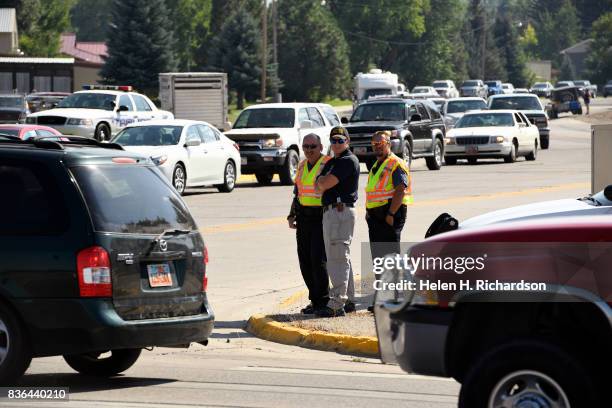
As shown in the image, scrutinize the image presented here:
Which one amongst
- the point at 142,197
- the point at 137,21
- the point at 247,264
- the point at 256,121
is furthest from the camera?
the point at 137,21

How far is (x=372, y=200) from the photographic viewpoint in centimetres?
1239

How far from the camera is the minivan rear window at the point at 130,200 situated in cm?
869

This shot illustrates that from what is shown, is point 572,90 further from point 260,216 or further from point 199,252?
point 199,252

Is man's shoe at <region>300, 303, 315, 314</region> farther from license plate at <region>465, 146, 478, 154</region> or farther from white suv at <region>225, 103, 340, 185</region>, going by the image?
license plate at <region>465, 146, 478, 154</region>

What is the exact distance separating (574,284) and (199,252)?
3.71 meters

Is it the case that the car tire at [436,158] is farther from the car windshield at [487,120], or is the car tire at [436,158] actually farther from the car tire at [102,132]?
the car tire at [102,132]

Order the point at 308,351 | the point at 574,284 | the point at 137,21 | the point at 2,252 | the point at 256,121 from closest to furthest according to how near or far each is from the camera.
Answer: the point at 574,284, the point at 2,252, the point at 308,351, the point at 256,121, the point at 137,21

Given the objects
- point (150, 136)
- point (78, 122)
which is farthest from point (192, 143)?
point (78, 122)

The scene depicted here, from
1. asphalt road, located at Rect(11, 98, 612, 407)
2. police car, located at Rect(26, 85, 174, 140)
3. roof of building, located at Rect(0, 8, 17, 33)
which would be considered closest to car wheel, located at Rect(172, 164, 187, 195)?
asphalt road, located at Rect(11, 98, 612, 407)

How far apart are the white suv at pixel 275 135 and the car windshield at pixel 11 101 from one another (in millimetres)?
12038

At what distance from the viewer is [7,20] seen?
79.3 meters

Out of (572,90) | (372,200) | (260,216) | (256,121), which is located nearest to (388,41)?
(572,90)

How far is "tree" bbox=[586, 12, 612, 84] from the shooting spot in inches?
5364

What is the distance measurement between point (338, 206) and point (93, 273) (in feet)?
13.5
